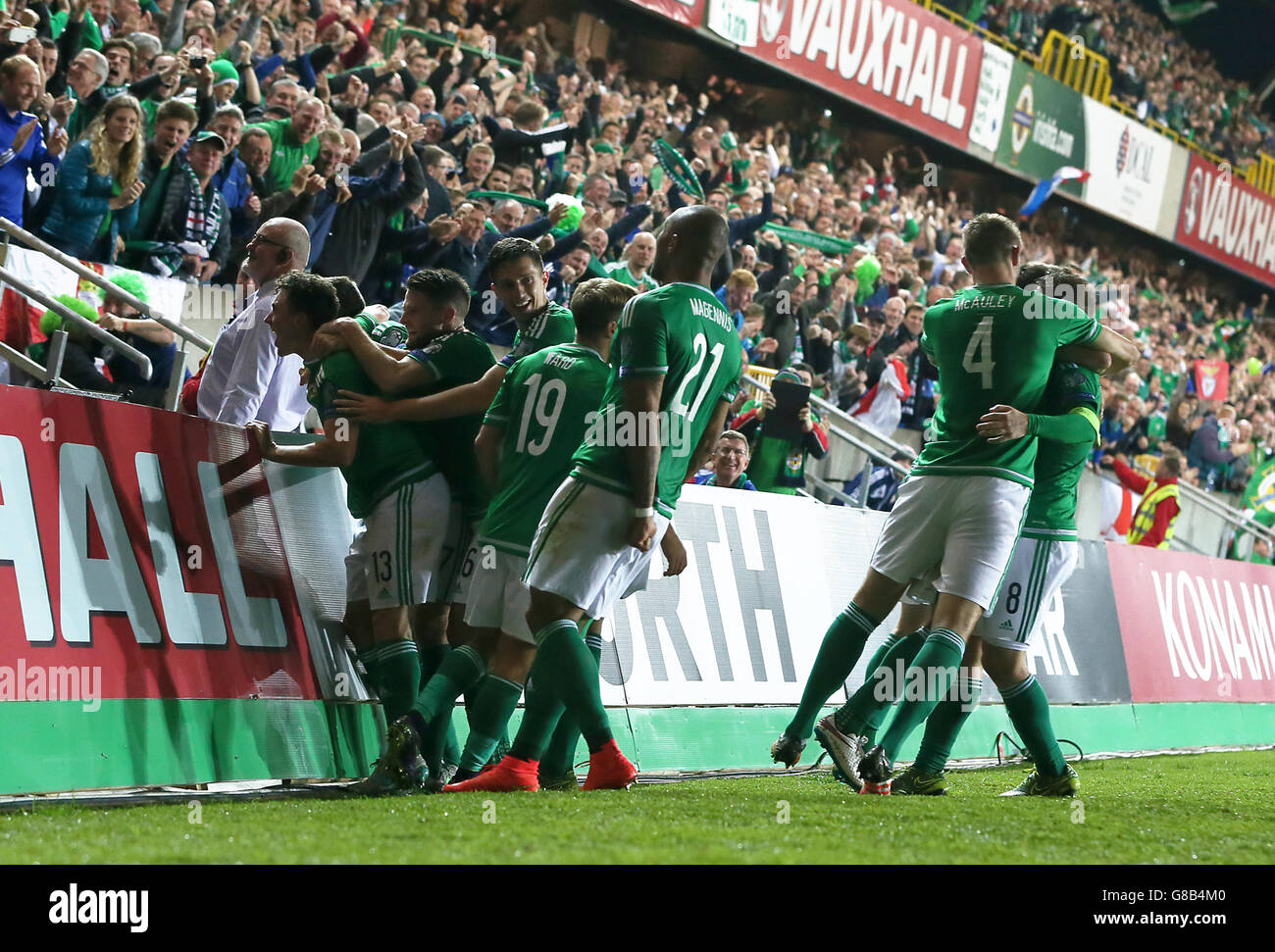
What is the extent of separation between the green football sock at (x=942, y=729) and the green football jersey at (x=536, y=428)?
68.1 inches

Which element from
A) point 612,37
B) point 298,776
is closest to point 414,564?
point 298,776

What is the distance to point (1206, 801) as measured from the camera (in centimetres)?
619

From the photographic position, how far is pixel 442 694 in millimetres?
5105

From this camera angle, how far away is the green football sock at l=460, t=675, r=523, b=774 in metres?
5.18

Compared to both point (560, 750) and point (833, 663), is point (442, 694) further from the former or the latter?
point (833, 663)

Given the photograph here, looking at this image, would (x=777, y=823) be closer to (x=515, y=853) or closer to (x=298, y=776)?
(x=515, y=853)

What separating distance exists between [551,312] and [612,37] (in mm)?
17364

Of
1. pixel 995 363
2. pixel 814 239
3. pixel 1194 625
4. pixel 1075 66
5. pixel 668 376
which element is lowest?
pixel 1194 625

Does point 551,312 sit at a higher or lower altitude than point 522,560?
higher

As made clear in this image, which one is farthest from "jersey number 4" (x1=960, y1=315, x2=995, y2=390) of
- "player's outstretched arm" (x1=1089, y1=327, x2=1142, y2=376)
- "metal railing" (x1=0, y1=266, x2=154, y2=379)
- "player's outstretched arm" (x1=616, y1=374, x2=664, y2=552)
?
"metal railing" (x1=0, y1=266, x2=154, y2=379)

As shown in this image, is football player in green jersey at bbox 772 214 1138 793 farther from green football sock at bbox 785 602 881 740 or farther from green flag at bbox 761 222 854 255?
green flag at bbox 761 222 854 255

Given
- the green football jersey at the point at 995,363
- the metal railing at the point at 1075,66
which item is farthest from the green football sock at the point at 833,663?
the metal railing at the point at 1075,66

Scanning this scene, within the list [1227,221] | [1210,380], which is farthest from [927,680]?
[1227,221]

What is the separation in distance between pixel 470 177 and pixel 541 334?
642 cm
